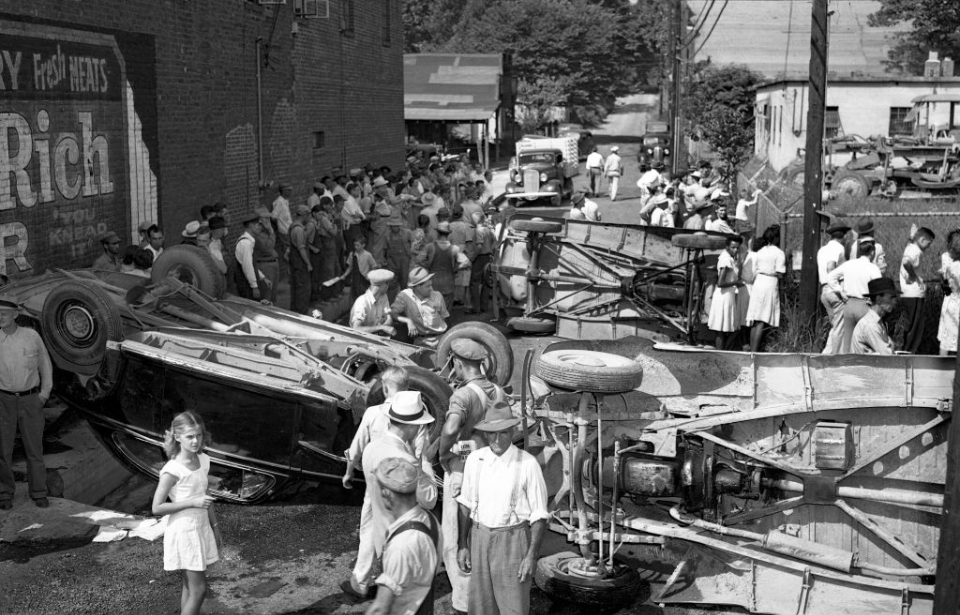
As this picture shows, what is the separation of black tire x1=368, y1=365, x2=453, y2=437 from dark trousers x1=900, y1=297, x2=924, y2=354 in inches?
259

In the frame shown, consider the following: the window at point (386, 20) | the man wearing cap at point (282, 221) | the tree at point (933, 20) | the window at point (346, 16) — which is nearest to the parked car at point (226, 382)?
the man wearing cap at point (282, 221)

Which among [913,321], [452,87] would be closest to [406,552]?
[913,321]

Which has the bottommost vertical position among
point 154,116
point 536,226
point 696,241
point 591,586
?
point 591,586

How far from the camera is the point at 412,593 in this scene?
17.3 ft

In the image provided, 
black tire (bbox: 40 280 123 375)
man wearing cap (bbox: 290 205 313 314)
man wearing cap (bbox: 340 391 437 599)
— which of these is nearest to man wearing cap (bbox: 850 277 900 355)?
man wearing cap (bbox: 340 391 437 599)

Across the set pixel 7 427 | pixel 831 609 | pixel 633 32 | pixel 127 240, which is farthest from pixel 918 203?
pixel 633 32

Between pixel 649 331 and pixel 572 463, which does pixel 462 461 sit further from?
pixel 649 331

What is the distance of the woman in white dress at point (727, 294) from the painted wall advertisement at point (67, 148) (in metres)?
7.40

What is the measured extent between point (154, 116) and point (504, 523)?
412 inches

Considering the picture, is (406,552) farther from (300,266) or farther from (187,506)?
(300,266)

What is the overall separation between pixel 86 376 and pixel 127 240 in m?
5.50

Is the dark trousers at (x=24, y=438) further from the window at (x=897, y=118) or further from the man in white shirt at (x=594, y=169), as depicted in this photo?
the window at (x=897, y=118)

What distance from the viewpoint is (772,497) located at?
7.27 metres

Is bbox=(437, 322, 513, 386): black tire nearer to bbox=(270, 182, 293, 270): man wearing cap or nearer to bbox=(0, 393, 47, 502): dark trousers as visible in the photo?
bbox=(0, 393, 47, 502): dark trousers
